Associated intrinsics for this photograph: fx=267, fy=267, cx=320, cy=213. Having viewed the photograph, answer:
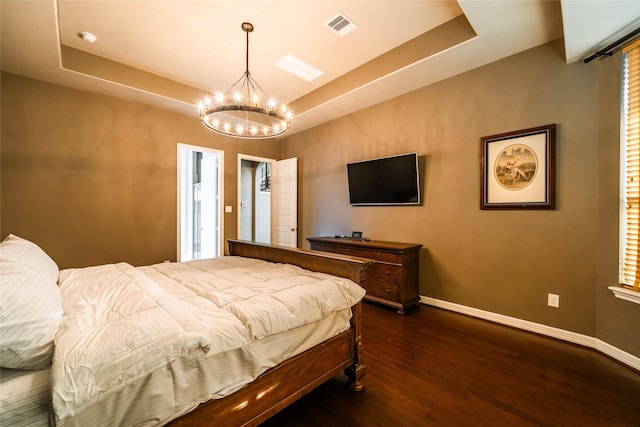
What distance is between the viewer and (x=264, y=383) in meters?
1.34

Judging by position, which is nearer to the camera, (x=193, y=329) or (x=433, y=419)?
(x=193, y=329)

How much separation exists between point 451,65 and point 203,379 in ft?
11.7

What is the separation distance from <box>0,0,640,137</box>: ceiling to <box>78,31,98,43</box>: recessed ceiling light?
46 millimetres

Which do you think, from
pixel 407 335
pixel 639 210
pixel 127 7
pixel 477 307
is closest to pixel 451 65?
pixel 639 210

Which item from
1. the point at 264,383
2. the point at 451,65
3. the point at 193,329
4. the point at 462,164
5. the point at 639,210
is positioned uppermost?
the point at 451,65

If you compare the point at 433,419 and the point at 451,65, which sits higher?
the point at 451,65

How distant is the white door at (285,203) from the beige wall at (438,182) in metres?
0.83

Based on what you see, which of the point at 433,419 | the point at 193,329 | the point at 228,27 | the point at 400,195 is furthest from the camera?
the point at 400,195

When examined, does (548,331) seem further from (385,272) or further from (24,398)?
(24,398)

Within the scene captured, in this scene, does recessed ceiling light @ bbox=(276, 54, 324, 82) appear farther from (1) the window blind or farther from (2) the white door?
(1) the window blind

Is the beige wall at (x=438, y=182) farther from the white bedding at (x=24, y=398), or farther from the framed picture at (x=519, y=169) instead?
the white bedding at (x=24, y=398)

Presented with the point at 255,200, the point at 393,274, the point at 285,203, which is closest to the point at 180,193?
the point at 285,203

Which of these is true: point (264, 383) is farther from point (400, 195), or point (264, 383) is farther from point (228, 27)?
point (228, 27)

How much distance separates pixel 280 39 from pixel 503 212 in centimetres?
302
